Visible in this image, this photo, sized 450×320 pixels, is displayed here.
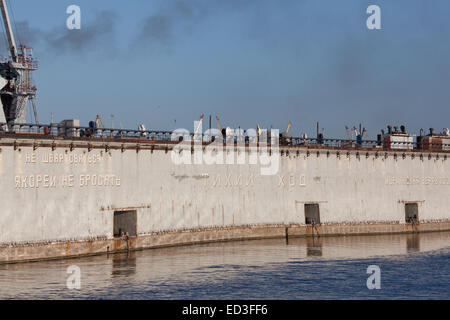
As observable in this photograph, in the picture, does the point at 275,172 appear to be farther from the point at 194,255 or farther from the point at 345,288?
the point at 345,288

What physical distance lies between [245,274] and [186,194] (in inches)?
731

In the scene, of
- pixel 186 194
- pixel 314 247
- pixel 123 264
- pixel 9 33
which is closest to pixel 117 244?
pixel 123 264

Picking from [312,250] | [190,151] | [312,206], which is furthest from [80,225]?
[312,206]

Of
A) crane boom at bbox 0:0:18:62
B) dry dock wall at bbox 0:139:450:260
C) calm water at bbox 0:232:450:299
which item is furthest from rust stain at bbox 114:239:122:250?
crane boom at bbox 0:0:18:62

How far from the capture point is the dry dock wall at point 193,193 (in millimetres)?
50750

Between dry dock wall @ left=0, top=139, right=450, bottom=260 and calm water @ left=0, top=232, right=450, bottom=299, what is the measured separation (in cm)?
308

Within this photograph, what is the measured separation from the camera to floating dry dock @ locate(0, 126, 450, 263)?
1996 inches

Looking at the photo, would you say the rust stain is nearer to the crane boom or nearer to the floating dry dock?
the floating dry dock

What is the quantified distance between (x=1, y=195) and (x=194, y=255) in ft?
56.4

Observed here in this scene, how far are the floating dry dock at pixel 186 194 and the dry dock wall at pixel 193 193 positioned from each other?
9cm

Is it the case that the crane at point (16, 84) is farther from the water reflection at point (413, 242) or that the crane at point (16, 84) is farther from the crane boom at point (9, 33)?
the water reflection at point (413, 242)

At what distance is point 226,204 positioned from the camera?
64938 millimetres

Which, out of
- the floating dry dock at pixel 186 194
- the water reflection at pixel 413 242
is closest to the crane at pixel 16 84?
the floating dry dock at pixel 186 194

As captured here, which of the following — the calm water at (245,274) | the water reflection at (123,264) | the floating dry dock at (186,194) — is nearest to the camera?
the calm water at (245,274)
